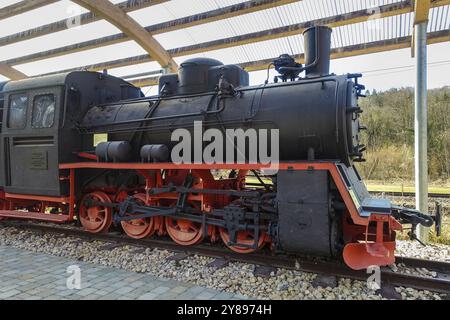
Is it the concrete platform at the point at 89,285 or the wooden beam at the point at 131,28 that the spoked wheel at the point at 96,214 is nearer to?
the concrete platform at the point at 89,285

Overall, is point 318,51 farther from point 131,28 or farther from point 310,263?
point 131,28

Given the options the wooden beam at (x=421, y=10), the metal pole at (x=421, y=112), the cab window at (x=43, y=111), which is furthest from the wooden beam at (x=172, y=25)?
the cab window at (x=43, y=111)

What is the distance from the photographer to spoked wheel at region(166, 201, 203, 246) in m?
5.66

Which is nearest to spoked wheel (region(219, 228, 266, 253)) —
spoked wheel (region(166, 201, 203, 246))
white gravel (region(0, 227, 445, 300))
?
white gravel (region(0, 227, 445, 300))

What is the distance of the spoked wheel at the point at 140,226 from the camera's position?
6109 millimetres

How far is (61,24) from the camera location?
9.10 metres

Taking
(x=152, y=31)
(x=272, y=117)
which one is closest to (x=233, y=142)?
(x=272, y=117)

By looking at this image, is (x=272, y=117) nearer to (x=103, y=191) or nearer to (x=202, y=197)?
(x=202, y=197)

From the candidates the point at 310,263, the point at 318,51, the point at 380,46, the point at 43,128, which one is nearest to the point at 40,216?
the point at 43,128

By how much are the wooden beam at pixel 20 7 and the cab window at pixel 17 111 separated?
2.53 m

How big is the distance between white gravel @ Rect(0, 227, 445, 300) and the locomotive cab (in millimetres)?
1238

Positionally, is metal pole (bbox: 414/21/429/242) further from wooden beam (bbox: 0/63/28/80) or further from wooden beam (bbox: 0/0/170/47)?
wooden beam (bbox: 0/63/28/80)

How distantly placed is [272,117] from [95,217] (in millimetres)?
4105

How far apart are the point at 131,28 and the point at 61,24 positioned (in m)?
2.17
